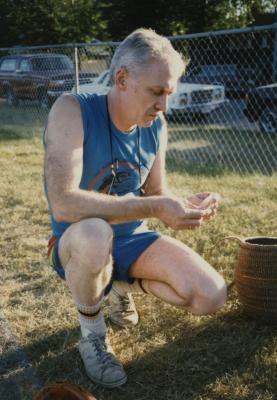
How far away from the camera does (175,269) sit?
2.27 m

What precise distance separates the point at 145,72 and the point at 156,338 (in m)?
1.26

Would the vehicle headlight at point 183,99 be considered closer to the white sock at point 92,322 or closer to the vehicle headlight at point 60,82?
the vehicle headlight at point 60,82

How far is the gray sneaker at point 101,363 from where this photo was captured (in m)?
2.21

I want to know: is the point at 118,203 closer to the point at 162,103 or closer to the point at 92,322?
Answer: the point at 162,103

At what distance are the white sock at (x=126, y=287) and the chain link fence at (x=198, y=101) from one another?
9.77ft

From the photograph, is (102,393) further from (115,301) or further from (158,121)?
(158,121)

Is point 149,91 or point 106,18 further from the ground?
point 149,91

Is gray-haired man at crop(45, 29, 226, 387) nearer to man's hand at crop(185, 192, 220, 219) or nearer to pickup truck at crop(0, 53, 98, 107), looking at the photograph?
man's hand at crop(185, 192, 220, 219)

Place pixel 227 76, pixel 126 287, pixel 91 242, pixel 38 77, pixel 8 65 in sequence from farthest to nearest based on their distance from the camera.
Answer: pixel 8 65 → pixel 227 76 → pixel 38 77 → pixel 126 287 → pixel 91 242

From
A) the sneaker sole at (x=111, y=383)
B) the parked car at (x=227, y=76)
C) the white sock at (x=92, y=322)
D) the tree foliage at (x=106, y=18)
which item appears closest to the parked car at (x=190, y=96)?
the parked car at (x=227, y=76)

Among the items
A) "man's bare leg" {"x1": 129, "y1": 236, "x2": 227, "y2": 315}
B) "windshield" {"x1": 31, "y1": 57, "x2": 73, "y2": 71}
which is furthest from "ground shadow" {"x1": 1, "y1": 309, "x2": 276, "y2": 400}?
"windshield" {"x1": 31, "y1": 57, "x2": 73, "y2": 71}

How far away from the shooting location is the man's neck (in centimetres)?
229

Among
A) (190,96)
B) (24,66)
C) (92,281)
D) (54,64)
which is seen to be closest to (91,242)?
(92,281)

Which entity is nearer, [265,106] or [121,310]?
[121,310]
